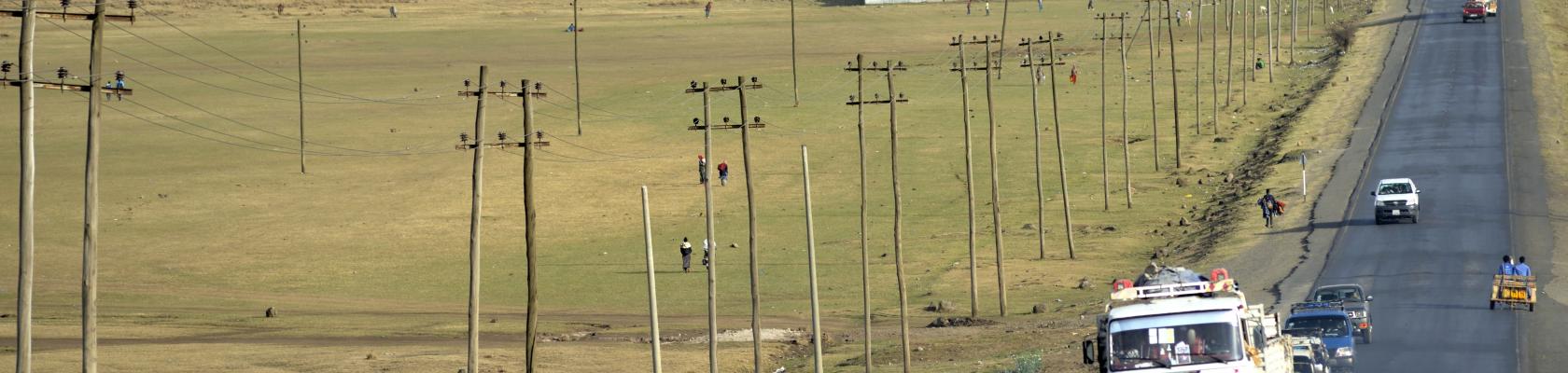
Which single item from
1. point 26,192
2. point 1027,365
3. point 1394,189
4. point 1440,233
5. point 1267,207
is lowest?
point 1027,365

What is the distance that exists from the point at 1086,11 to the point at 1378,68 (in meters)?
43.9

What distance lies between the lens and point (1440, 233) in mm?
64625

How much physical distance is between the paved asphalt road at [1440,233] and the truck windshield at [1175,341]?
1251cm

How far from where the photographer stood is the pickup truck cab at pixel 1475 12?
146625 mm

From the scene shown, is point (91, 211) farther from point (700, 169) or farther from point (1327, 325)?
point (700, 169)

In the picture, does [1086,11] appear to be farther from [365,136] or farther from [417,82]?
[365,136]

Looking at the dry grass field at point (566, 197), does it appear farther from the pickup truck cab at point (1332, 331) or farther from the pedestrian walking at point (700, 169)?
the pickup truck cab at point (1332, 331)

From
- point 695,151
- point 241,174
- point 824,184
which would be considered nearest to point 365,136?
point 241,174

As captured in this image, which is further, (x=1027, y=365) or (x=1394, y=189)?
(x=1394, y=189)

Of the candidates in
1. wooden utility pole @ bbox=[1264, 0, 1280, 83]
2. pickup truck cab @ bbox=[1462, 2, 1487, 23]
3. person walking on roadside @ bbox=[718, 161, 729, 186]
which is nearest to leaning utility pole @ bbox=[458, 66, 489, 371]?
person walking on roadside @ bbox=[718, 161, 729, 186]

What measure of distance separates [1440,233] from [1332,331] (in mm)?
28448

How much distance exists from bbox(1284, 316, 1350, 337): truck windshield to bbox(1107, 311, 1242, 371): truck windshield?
1232 cm

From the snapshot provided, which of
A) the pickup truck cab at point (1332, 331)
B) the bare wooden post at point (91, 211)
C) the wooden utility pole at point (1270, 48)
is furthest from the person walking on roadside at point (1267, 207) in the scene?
the wooden utility pole at point (1270, 48)

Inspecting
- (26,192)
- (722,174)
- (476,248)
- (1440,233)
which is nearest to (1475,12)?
(722,174)
